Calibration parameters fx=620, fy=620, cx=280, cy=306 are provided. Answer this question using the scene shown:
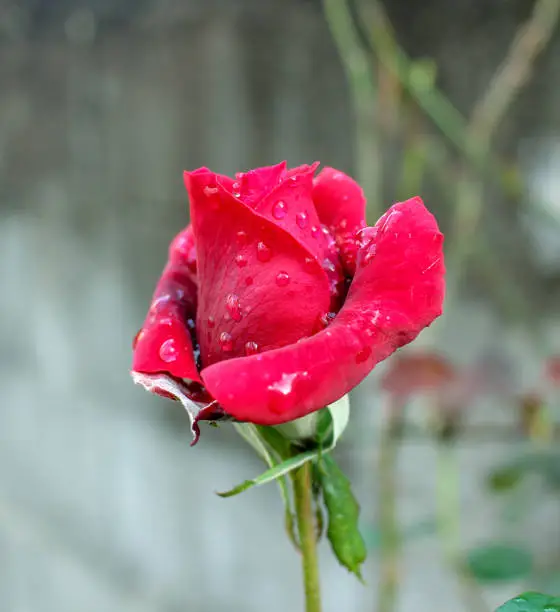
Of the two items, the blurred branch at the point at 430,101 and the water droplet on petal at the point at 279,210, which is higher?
the blurred branch at the point at 430,101

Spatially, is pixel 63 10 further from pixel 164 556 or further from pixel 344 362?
pixel 344 362

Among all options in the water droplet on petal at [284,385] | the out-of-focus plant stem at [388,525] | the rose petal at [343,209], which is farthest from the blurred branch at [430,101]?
the water droplet on petal at [284,385]

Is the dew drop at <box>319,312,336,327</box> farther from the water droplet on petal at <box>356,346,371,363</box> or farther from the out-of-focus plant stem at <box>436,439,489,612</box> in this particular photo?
the out-of-focus plant stem at <box>436,439,489,612</box>

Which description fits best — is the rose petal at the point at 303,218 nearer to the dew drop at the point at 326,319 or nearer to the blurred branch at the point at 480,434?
the dew drop at the point at 326,319

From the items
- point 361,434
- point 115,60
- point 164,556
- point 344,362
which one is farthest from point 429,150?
point 164,556

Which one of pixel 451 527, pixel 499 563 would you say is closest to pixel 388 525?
pixel 451 527
